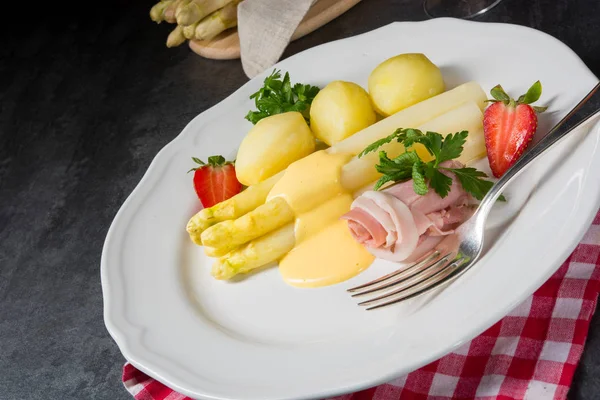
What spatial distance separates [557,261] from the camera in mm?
1759

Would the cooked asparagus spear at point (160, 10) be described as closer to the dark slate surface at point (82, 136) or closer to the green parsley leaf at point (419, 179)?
the dark slate surface at point (82, 136)

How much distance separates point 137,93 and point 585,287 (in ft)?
8.36

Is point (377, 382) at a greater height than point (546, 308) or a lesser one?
greater

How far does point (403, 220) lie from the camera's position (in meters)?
2.01

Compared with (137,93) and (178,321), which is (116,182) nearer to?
→ (137,93)

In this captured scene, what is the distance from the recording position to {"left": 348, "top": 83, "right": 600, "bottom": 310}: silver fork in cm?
193

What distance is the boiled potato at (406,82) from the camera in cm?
253

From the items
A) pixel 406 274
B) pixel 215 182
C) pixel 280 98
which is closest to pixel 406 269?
pixel 406 274

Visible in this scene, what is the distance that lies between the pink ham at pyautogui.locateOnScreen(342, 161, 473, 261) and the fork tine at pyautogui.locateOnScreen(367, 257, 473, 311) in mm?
120

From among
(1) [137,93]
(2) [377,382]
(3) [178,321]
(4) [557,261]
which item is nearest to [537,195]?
(4) [557,261]

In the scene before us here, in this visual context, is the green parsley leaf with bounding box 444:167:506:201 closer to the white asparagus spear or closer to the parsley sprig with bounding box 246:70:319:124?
the white asparagus spear

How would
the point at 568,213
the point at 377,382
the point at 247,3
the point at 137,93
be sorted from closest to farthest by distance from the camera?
the point at 377,382 → the point at 568,213 → the point at 247,3 → the point at 137,93

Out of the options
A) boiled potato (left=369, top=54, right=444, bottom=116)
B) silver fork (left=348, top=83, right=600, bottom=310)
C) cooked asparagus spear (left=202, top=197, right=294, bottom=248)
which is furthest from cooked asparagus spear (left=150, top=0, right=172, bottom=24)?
silver fork (left=348, top=83, right=600, bottom=310)

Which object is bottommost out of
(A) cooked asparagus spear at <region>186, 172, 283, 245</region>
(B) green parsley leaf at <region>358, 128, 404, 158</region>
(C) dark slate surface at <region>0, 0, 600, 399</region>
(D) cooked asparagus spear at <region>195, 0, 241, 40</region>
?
(C) dark slate surface at <region>0, 0, 600, 399</region>
